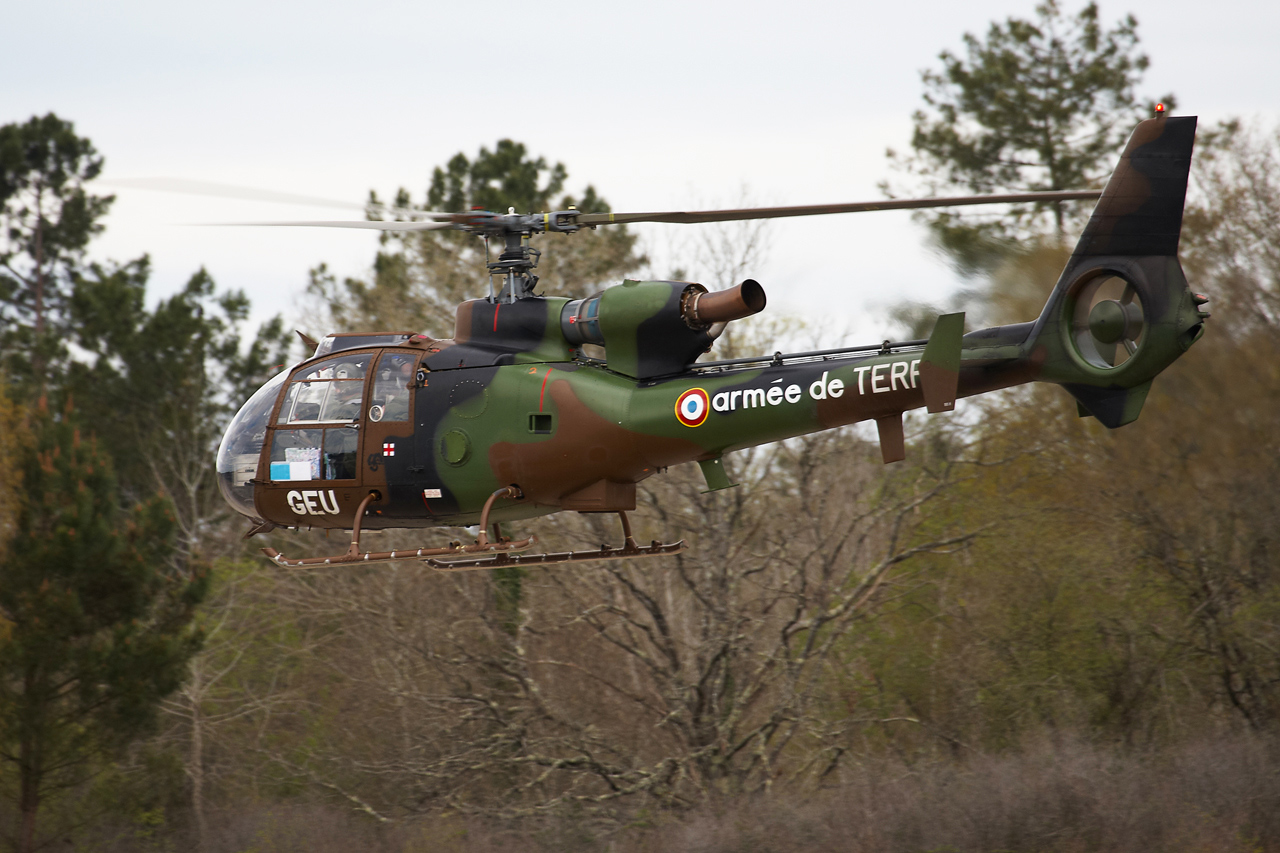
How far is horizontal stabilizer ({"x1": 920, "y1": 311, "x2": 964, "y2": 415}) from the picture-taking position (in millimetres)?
8633

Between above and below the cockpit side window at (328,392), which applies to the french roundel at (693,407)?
below

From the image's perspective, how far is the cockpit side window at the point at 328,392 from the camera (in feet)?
34.2

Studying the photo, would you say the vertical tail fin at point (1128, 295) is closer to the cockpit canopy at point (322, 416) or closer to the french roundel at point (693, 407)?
the french roundel at point (693, 407)

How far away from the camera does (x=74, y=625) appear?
20.2m

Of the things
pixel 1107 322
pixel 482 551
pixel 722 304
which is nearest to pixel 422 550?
pixel 482 551

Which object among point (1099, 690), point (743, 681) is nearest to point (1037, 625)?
point (1099, 690)

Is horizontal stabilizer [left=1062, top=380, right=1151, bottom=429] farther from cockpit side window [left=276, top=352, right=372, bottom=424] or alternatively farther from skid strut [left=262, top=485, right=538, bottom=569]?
cockpit side window [left=276, top=352, right=372, bottom=424]

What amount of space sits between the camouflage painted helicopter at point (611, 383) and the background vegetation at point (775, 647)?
22.0ft

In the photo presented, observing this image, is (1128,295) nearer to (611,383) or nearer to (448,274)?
(611,383)

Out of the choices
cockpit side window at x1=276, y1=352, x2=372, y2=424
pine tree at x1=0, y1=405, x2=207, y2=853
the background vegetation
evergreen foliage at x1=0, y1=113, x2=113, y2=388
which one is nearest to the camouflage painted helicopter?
cockpit side window at x1=276, y1=352, x2=372, y2=424

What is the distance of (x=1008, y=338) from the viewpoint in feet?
29.4

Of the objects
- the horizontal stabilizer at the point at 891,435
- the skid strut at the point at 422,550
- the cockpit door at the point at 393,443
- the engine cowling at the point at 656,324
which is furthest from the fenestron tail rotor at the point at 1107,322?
the cockpit door at the point at 393,443

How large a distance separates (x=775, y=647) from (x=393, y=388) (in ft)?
37.9

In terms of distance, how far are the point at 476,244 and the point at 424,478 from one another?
15103 mm
